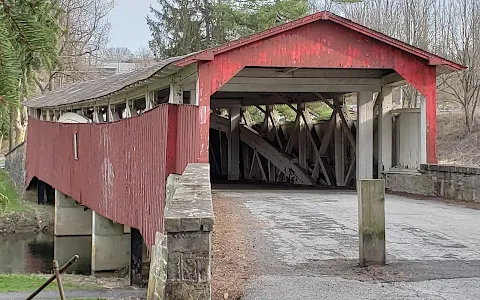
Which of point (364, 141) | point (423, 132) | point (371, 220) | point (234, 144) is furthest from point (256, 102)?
point (371, 220)

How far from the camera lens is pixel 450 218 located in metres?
9.66

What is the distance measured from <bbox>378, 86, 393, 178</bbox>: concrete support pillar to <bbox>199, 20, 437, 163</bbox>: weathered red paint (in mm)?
1976

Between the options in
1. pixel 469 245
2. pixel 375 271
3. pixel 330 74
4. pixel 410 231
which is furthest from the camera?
pixel 330 74

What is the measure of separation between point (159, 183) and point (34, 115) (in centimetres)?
2097

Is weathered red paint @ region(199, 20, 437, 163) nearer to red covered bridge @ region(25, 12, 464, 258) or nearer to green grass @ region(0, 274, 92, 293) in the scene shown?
red covered bridge @ region(25, 12, 464, 258)

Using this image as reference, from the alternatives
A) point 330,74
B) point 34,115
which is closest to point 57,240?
point 34,115

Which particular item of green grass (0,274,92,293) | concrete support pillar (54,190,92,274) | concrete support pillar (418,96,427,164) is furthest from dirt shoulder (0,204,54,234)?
concrete support pillar (418,96,427,164)

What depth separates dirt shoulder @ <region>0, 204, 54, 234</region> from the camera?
80.5 ft

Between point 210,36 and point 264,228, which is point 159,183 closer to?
point 264,228

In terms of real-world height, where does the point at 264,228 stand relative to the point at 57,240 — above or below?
above

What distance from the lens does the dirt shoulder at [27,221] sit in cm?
2453

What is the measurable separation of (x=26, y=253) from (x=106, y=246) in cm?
383

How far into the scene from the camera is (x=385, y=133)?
52.6ft

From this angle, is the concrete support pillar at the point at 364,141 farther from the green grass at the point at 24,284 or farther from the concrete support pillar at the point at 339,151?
the green grass at the point at 24,284
